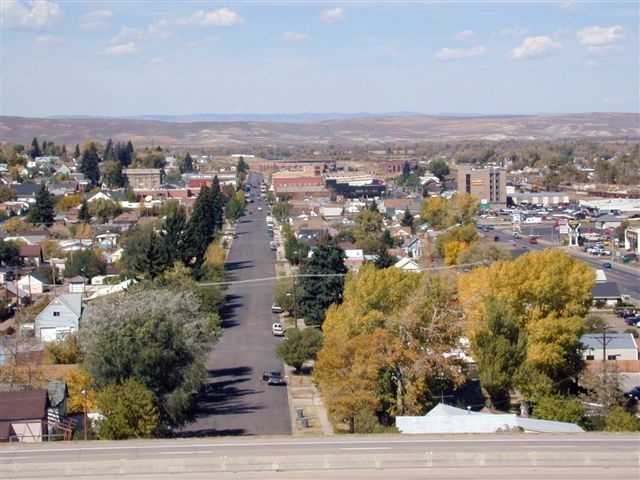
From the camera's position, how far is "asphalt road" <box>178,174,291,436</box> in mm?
14562

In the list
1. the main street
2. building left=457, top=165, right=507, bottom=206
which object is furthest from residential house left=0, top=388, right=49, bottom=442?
building left=457, top=165, right=507, bottom=206

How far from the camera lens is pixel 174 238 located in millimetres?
26734

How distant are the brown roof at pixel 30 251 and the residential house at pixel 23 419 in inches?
816

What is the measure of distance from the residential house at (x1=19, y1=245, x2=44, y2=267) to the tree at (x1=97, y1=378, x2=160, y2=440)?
20781mm

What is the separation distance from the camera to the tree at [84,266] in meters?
29.6

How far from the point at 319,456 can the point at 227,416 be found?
6.04 metres

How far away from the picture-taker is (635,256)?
33094 mm

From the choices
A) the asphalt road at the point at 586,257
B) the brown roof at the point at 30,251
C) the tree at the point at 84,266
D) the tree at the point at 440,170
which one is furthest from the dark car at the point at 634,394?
the tree at the point at 440,170

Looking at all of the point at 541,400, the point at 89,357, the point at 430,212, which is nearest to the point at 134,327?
the point at 89,357

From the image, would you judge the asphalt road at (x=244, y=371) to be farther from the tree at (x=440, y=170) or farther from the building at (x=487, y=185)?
the tree at (x=440, y=170)

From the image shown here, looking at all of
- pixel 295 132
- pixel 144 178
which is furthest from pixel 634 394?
pixel 295 132

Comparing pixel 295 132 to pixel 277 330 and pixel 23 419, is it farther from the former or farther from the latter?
pixel 23 419

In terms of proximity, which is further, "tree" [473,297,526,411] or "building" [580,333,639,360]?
"building" [580,333,639,360]

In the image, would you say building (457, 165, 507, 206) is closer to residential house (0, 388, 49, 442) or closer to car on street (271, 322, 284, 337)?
car on street (271, 322, 284, 337)
